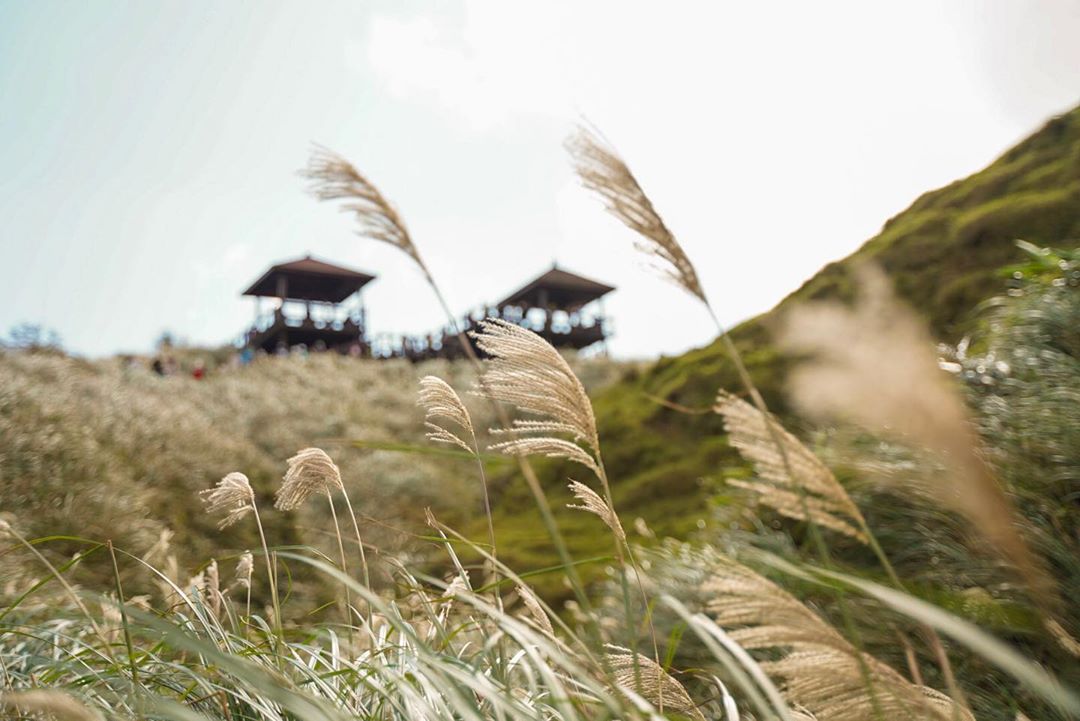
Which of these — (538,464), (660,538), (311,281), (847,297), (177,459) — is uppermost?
(311,281)

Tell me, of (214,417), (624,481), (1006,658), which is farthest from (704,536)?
(214,417)

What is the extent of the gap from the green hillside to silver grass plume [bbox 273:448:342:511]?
22.0ft

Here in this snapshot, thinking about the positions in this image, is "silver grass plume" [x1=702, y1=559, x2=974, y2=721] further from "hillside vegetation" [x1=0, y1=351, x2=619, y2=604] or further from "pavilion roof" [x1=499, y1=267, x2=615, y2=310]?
"pavilion roof" [x1=499, y1=267, x2=615, y2=310]

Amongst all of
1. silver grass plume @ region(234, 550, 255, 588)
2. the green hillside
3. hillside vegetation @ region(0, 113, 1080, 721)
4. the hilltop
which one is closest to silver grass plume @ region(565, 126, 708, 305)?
hillside vegetation @ region(0, 113, 1080, 721)

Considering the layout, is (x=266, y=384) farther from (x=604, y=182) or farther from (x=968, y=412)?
(x=604, y=182)

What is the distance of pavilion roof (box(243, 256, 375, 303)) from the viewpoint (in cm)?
4041

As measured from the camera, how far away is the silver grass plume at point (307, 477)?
2.00 m

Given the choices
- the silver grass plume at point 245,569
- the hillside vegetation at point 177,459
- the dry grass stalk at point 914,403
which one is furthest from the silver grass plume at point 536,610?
the silver grass plume at point 245,569

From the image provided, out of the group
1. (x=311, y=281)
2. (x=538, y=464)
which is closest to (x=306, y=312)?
(x=311, y=281)

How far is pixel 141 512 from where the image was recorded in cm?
751

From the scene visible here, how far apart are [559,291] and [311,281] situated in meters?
13.2

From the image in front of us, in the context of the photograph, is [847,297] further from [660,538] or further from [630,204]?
[630,204]

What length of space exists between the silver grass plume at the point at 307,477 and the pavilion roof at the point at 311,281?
3927 centimetres

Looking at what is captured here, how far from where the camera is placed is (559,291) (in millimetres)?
44969
